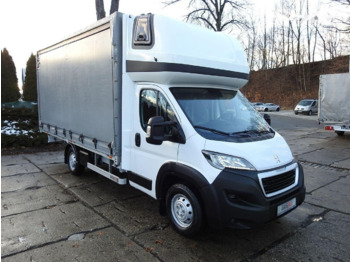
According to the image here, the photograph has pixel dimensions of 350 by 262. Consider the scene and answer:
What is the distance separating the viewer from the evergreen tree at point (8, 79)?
3153 centimetres

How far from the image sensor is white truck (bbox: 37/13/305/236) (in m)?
3.39

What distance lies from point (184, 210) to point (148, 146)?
106 cm

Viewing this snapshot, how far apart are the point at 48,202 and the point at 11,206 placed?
1.98ft

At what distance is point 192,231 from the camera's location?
12.1 ft

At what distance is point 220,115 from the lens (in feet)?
13.5

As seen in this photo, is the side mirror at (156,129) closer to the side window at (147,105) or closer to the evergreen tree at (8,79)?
the side window at (147,105)

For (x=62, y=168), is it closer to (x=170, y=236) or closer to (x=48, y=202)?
(x=48, y=202)

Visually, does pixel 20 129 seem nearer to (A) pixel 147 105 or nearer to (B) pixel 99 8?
(B) pixel 99 8

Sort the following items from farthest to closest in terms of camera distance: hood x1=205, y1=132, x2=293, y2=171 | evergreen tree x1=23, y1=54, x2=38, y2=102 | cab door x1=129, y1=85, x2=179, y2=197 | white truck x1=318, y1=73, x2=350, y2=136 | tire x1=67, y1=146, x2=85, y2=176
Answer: evergreen tree x1=23, y1=54, x2=38, y2=102, white truck x1=318, y1=73, x2=350, y2=136, tire x1=67, y1=146, x2=85, y2=176, cab door x1=129, y1=85, x2=179, y2=197, hood x1=205, y1=132, x2=293, y2=171

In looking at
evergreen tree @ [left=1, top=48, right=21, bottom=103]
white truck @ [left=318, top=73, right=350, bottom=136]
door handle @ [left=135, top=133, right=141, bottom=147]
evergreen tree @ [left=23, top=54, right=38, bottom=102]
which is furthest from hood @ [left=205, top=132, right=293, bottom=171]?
evergreen tree @ [left=1, top=48, right=21, bottom=103]

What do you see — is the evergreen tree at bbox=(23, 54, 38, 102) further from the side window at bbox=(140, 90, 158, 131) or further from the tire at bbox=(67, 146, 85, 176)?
the side window at bbox=(140, 90, 158, 131)

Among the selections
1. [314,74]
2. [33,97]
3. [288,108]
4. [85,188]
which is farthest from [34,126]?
[314,74]

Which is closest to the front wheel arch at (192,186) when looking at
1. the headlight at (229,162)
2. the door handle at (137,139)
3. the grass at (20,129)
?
the headlight at (229,162)

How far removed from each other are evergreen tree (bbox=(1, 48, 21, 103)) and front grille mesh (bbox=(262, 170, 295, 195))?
33.3 meters
